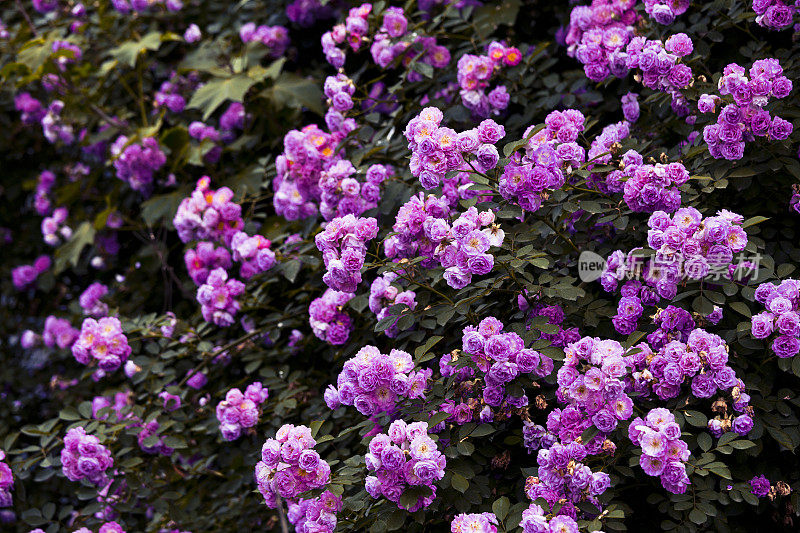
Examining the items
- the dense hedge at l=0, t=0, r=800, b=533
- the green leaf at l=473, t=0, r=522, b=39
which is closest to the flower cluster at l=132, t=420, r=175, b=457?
the dense hedge at l=0, t=0, r=800, b=533

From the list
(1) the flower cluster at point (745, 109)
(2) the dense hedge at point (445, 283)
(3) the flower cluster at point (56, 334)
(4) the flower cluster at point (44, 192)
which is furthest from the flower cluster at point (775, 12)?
(4) the flower cluster at point (44, 192)

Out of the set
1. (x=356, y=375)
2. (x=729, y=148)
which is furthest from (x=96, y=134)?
(x=729, y=148)

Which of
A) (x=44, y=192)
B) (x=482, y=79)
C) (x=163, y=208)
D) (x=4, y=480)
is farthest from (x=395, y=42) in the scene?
(x=44, y=192)

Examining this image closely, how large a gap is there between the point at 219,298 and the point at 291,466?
0.97m

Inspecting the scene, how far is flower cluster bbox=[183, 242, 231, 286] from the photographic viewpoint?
2.77 metres

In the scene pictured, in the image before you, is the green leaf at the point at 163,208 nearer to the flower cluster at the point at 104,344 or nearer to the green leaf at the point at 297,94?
the green leaf at the point at 297,94

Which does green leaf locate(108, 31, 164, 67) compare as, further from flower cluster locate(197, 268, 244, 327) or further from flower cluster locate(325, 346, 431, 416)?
flower cluster locate(325, 346, 431, 416)

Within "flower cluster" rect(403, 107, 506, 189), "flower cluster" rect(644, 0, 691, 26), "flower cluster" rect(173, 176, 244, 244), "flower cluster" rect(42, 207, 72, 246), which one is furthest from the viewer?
"flower cluster" rect(42, 207, 72, 246)

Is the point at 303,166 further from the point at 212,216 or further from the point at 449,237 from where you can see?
the point at 449,237

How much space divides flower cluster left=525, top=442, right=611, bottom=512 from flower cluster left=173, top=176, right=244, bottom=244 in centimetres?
148

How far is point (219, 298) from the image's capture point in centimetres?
258

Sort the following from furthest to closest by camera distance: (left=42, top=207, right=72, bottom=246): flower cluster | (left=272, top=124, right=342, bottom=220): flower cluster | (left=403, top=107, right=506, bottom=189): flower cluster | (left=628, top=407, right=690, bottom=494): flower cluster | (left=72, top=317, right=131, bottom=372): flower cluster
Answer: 1. (left=42, top=207, right=72, bottom=246): flower cluster
2. (left=72, top=317, right=131, bottom=372): flower cluster
3. (left=272, top=124, right=342, bottom=220): flower cluster
4. (left=403, top=107, right=506, bottom=189): flower cluster
5. (left=628, top=407, right=690, bottom=494): flower cluster

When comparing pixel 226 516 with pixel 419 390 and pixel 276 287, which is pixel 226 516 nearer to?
pixel 276 287

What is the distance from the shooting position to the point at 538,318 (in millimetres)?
1831
